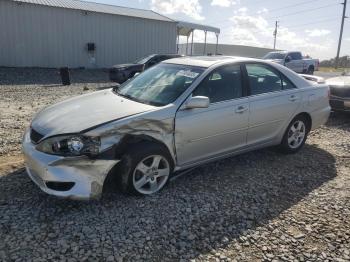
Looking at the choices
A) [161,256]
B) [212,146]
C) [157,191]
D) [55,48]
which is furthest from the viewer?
[55,48]

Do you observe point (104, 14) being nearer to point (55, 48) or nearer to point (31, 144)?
point (55, 48)

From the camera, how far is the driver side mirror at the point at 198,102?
150 inches

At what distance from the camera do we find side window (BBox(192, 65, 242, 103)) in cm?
418

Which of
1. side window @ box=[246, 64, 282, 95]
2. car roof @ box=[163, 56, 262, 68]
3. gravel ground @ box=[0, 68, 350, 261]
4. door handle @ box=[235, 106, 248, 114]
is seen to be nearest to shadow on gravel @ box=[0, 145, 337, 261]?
gravel ground @ box=[0, 68, 350, 261]

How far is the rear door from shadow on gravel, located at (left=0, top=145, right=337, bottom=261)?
592 millimetres

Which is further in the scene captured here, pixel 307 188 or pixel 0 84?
pixel 0 84

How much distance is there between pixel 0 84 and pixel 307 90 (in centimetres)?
1258

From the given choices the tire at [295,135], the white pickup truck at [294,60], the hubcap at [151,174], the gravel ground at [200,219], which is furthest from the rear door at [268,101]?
the white pickup truck at [294,60]

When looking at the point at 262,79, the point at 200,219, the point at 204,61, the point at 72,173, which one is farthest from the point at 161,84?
the point at 200,219

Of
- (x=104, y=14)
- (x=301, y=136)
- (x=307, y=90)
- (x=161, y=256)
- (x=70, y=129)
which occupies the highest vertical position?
(x=104, y=14)

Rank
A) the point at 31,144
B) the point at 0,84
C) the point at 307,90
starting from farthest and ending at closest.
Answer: the point at 0,84, the point at 307,90, the point at 31,144

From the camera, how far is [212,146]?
425 centimetres

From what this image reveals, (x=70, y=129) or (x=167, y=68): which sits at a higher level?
(x=167, y=68)

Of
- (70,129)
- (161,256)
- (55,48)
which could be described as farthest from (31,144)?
(55,48)
